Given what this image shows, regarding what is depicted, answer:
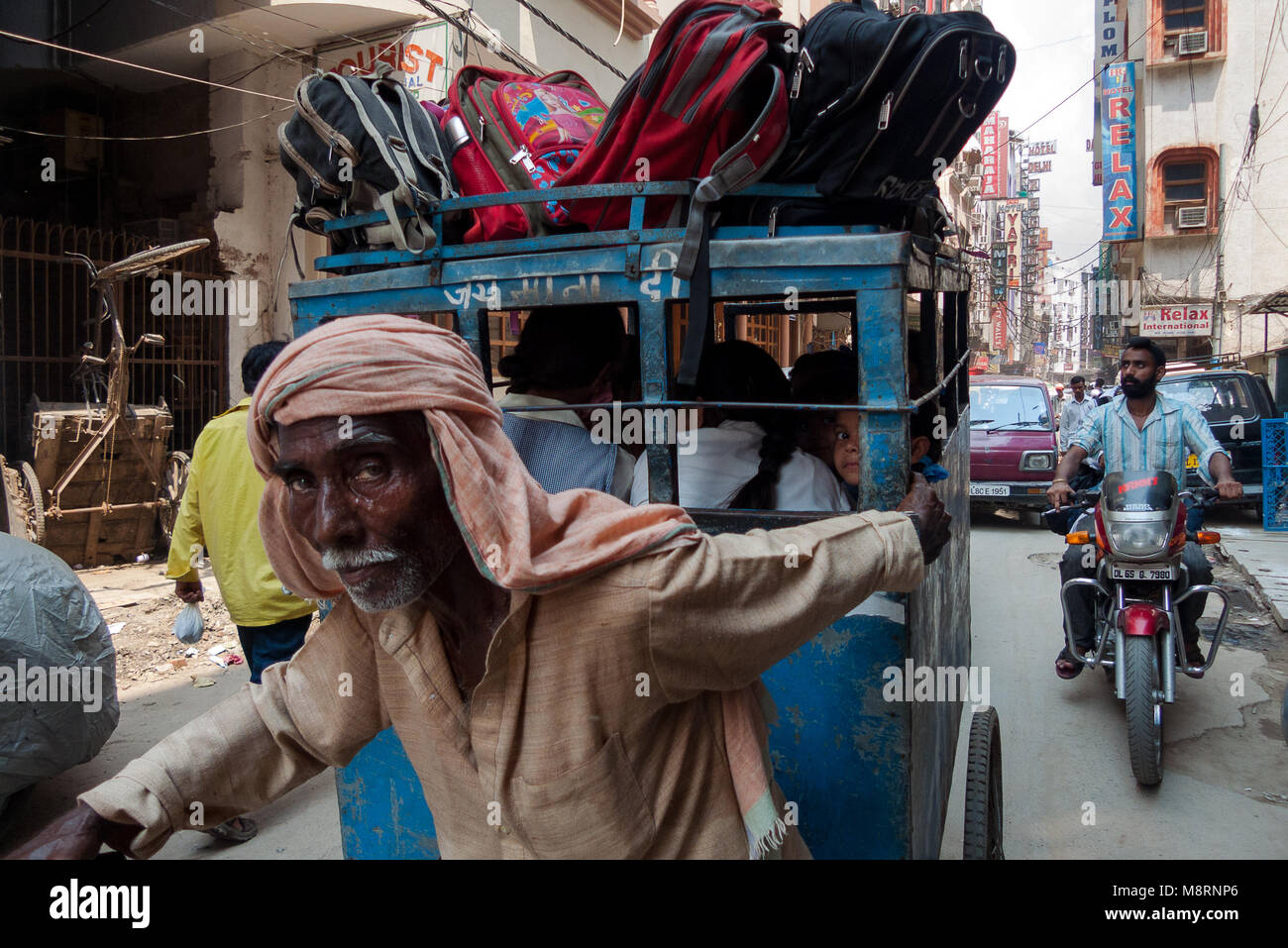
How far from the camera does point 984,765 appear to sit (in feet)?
8.61

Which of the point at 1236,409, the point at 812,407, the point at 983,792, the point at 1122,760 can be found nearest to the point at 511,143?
the point at 812,407

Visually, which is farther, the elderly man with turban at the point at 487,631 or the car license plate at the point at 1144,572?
the car license plate at the point at 1144,572

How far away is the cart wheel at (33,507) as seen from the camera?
665cm

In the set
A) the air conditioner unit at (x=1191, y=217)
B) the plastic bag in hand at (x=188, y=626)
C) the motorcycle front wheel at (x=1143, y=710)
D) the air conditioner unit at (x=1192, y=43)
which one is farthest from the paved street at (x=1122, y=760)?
the air conditioner unit at (x=1192, y=43)

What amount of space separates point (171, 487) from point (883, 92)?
787 centimetres

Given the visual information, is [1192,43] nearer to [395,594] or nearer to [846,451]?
[846,451]

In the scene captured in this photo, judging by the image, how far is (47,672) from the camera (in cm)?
346

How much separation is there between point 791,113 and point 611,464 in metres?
0.93

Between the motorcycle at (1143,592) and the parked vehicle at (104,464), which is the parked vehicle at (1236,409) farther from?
the parked vehicle at (104,464)

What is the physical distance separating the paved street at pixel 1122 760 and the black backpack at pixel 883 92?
269cm

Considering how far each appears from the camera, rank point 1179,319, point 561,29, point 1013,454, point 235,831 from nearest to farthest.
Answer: point 235,831, point 561,29, point 1013,454, point 1179,319

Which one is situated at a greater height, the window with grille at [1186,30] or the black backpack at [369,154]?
A: the window with grille at [1186,30]

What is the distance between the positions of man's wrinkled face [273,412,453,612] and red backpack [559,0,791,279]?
0.83 meters

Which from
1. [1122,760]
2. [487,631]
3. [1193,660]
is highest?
[487,631]
